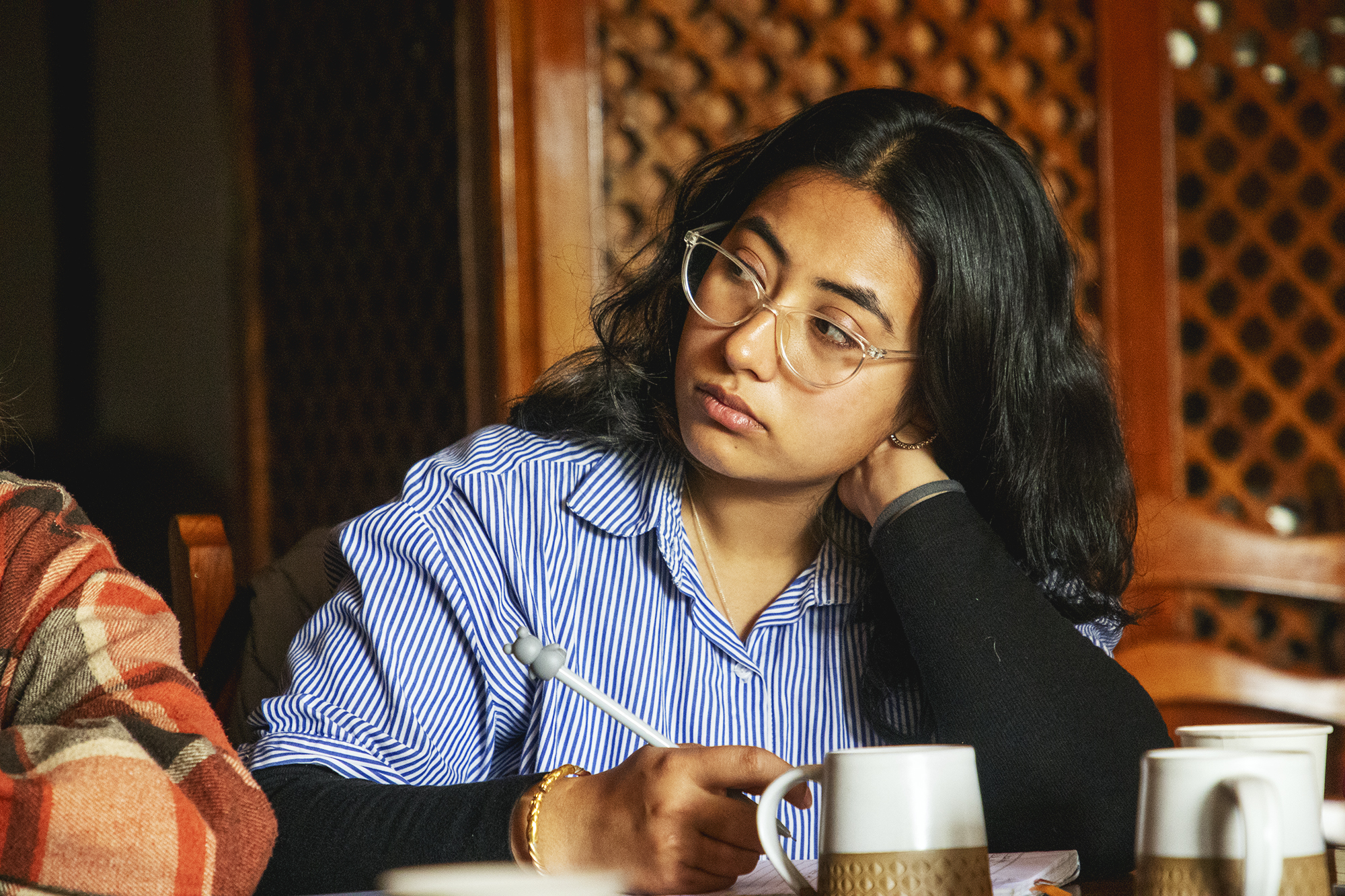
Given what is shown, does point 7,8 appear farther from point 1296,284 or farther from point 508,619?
point 1296,284

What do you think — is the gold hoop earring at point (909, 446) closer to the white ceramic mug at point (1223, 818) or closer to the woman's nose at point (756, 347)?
the woman's nose at point (756, 347)

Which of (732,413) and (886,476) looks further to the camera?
(886,476)

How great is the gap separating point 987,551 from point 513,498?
1.57 feet

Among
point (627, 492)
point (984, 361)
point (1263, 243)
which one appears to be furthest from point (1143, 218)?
point (627, 492)

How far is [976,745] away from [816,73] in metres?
1.89

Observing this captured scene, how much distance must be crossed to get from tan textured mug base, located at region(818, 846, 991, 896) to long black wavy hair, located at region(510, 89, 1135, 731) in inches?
28.6

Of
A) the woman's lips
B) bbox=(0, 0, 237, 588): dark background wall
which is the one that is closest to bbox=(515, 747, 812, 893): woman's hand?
the woman's lips

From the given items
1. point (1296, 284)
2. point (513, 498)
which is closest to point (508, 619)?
point (513, 498)

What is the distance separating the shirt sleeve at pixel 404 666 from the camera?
1.15m

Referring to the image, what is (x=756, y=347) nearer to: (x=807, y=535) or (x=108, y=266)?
(x=807, y=535)

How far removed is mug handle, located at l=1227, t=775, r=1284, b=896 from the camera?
58 cm

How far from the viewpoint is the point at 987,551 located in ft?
4.07

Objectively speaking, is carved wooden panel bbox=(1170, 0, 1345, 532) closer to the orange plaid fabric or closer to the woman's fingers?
the woman's fingers

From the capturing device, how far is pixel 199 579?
1.39 metres
